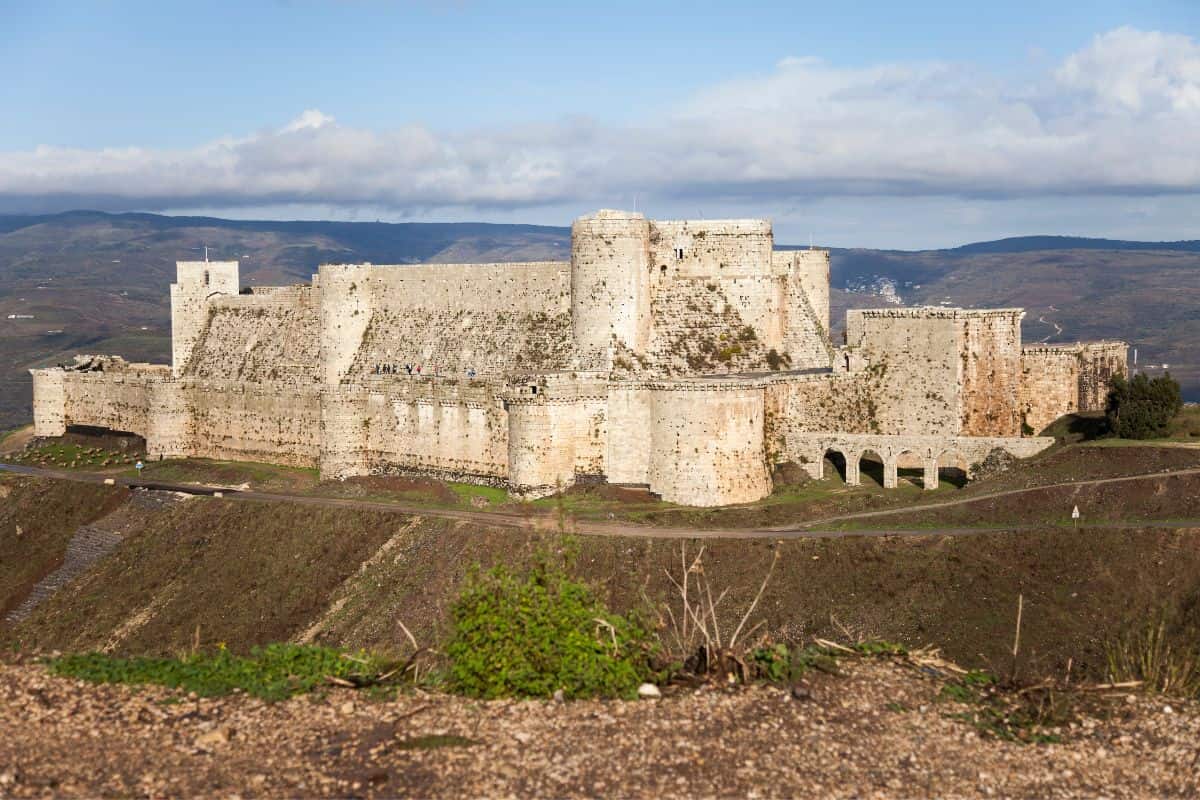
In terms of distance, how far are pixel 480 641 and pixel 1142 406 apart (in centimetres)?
3931

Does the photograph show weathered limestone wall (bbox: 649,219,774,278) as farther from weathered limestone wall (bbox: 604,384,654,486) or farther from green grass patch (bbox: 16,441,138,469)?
green grass patch (bbox: 16,441,138,469)

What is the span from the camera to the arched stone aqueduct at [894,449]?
5675 centimetres

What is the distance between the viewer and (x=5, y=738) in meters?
19.2

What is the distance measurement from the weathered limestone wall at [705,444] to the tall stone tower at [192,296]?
34888mm

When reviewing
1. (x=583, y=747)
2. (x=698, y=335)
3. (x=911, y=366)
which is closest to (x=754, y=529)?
(x=911, y=366)

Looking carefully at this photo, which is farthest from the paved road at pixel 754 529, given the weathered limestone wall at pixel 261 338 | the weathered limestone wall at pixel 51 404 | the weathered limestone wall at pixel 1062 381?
the weathered limestone wall at pixel 51 404

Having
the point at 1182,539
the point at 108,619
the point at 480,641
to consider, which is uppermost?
the point at 480,641

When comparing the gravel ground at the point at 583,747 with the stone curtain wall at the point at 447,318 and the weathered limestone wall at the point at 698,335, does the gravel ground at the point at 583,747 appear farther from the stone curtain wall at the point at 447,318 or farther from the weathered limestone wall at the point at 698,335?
the stone curtain wall at the point at 447,318

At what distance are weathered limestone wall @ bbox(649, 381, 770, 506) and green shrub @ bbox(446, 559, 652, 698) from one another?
3323 cm

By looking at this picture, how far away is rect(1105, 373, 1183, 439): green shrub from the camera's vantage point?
54406 mm

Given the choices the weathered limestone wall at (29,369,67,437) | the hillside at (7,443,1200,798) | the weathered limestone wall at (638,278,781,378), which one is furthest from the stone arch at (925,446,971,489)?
the weathered limestone wall at (29,369,67,437)

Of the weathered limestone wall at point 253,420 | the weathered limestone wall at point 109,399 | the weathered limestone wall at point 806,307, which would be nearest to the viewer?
the weathered limestone wall at point 806,307

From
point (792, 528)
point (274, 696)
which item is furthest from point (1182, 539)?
point (274, 696)

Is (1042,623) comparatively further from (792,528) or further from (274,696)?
(274,696)
